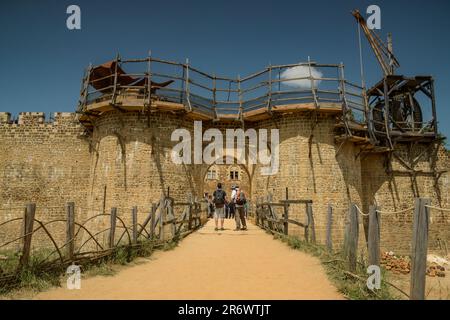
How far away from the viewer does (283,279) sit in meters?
5.52

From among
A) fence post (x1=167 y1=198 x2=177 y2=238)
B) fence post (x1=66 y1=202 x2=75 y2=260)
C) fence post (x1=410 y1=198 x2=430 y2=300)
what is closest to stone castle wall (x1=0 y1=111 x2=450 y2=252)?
fence post (x1=167 y1=198 x2=177 y2=238)

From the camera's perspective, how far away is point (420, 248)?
392 cm

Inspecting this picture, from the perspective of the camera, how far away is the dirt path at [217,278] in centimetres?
466

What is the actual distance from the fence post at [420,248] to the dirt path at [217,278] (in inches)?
41.0

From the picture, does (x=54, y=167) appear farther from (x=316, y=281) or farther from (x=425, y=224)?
(x=425, y=224)

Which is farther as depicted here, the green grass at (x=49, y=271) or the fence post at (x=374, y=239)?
the fence post at (x=374, y=239)

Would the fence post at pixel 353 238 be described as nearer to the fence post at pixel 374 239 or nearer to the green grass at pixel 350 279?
the green grass at pixel 350 279

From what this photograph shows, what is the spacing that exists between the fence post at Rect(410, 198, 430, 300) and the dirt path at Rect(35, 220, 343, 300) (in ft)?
3.42

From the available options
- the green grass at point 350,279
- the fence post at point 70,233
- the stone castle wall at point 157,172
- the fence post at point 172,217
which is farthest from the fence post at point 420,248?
the stone castle wall at point 157,172

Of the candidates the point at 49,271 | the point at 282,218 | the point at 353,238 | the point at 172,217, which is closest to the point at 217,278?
the point at 353,238

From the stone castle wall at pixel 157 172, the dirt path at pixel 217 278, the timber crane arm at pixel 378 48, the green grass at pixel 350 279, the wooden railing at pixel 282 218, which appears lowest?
the dirt path at pixel 217 278

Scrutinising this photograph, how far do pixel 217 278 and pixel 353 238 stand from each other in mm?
2510

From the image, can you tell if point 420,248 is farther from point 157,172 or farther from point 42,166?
point 42,166
